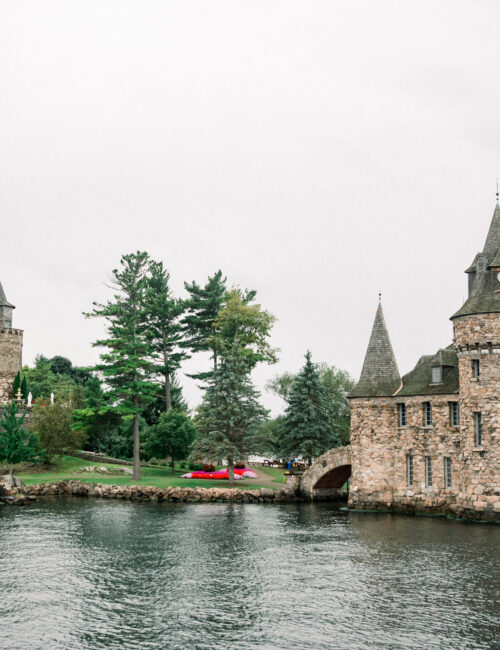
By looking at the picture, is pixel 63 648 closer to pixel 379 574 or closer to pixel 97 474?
pixel 379 574

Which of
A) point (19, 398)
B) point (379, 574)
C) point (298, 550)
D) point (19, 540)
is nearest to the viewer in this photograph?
point (379, 574)

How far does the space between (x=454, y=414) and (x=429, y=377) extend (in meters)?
3.32

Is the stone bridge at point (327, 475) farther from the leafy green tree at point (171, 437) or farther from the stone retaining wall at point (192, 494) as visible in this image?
the leafy green tree at point (171, 437)

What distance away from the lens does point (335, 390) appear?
82.1 meters

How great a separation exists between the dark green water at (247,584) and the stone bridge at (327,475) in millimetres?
9816

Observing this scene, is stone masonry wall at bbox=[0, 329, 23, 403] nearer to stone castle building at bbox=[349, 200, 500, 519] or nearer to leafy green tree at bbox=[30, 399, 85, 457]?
leafy green tree at bbox=[30, 399, 85, 457]

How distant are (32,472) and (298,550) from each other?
3759 centimetres

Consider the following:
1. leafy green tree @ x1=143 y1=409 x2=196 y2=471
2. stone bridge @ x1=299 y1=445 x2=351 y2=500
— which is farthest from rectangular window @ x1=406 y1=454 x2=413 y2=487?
leafy green tree @ x1=143 y1=409 x2=196 y2=471

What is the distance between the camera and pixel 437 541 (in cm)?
3419

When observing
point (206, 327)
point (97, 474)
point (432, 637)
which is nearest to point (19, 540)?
point (432, 637)

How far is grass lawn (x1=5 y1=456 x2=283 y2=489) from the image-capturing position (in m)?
58.3

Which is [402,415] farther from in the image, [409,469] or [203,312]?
[203,312]

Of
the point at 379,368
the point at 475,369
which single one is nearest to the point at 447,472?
the point at 475,369

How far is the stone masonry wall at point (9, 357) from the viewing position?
8094cm
